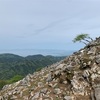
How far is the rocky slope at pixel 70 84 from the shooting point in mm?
29016

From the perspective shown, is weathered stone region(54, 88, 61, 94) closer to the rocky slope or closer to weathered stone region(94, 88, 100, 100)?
the rocky slope

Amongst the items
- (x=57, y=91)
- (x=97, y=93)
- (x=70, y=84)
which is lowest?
(x=57, y=91)

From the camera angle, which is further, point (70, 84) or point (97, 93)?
point (70, 84)

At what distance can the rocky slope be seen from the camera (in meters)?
29.0

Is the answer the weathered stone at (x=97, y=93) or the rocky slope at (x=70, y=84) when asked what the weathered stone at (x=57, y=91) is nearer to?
the rocky slope at (x=70, y=84)

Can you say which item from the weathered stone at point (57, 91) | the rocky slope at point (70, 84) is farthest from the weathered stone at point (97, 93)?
the weathered stone at point (57, 91)

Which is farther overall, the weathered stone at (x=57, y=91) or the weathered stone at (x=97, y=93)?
the weathered stone at (x=57, y=91)

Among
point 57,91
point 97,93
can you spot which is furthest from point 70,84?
point 97,93

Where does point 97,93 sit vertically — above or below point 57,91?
above

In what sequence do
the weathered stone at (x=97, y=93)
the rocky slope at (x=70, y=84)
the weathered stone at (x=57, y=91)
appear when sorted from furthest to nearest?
the weathered stone at (x=57, y=91)
the rocky slope at (x=70, y=84)
the weathered stone at (x=97, y=93)

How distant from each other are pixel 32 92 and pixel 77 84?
6.55 meters

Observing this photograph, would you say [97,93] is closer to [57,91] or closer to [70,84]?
[70,84]

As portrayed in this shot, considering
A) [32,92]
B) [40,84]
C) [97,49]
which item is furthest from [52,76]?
[97,49]

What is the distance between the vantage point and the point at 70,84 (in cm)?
3092
